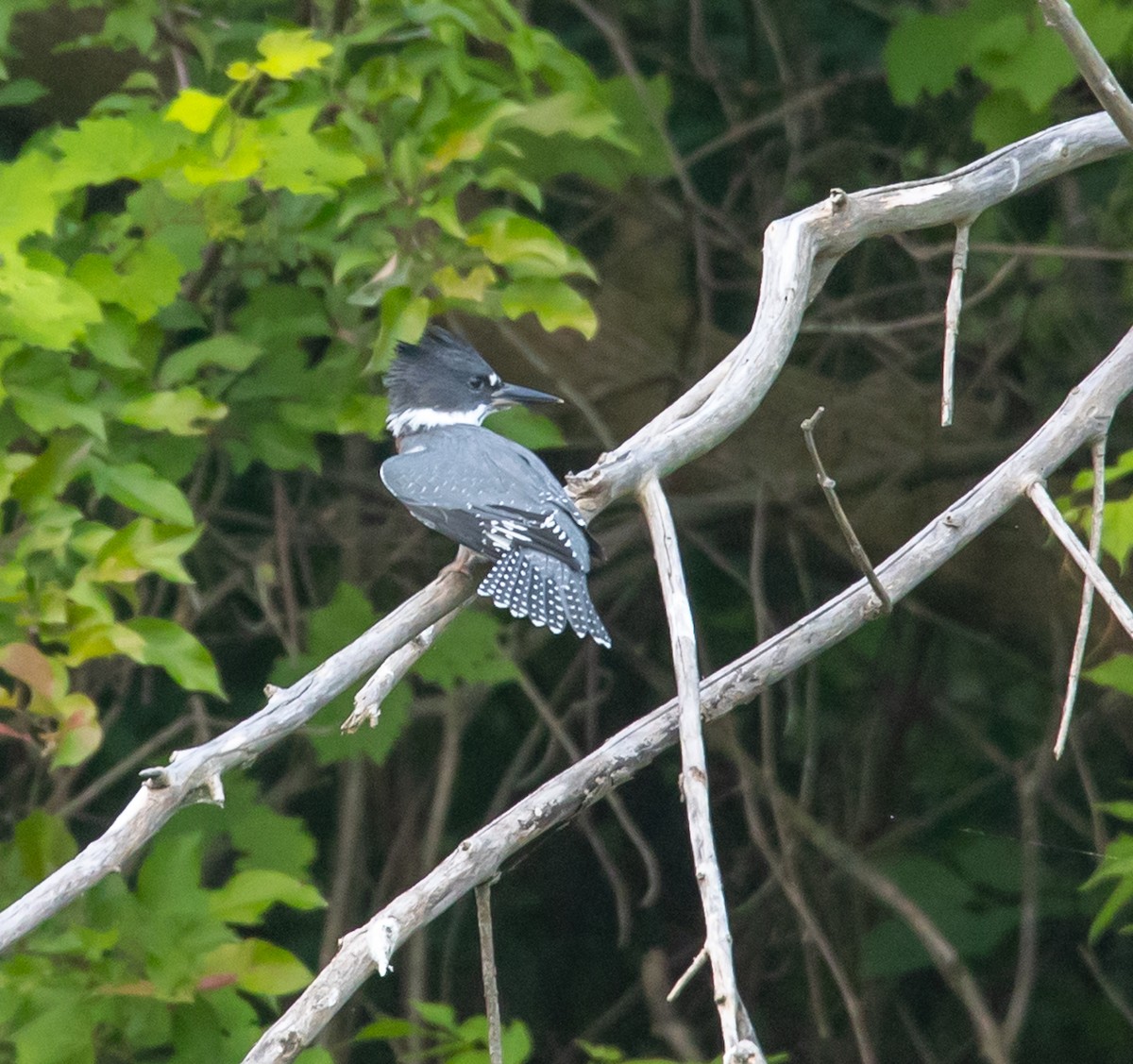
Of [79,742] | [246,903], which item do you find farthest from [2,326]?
[246,903]

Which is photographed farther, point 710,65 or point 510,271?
point 710,65

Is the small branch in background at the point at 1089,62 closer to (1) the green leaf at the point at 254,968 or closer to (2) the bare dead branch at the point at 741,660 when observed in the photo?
(2) the bare dead branch at the point at 741,660

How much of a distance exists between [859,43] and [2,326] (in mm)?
2068

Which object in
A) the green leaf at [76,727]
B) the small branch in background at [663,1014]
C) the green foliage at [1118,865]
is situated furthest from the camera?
the small branch in background at [663,1014]

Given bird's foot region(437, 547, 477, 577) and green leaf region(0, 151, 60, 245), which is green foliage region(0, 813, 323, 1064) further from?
green leaf region(0, 151, 60, 245)

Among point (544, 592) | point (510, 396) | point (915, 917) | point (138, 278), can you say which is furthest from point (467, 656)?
→ point (915, 917)

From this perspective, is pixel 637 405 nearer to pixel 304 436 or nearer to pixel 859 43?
pixel 304 436

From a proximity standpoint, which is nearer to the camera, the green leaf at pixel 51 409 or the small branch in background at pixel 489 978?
the small branch in background at pixel 489 978

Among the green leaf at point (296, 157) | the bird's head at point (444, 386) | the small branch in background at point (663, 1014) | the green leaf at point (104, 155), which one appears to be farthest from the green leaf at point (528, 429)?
the small branch in background at point (663, 1014)

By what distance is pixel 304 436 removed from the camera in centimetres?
229

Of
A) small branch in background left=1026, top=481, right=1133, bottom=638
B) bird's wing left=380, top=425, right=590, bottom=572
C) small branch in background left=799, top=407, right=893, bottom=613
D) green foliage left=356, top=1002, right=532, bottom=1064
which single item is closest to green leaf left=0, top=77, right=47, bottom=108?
bird's wing left=380, top=425, right=590, bottom=572

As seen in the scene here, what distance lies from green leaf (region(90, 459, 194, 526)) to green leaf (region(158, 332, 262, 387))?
0.63ft

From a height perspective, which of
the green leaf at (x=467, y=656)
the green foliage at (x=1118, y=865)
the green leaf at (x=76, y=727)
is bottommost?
the green foliage at (x=1118, y=865)

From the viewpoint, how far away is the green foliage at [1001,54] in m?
2.15
